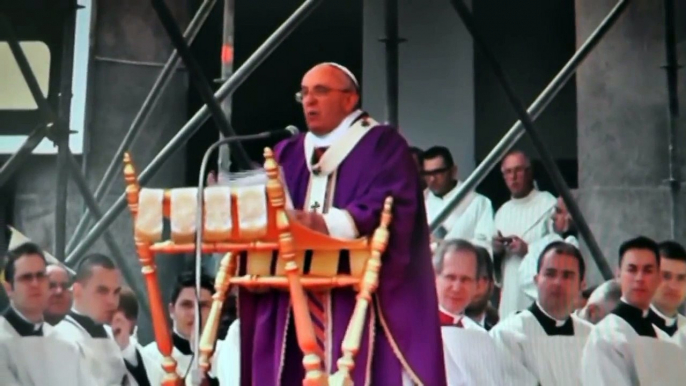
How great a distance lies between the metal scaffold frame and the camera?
5602 mm

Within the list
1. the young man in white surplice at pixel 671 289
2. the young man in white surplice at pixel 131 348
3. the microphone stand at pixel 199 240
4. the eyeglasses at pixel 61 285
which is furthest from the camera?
the young man in white surplice at pixel 671 289

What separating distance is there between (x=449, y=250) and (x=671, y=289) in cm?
130

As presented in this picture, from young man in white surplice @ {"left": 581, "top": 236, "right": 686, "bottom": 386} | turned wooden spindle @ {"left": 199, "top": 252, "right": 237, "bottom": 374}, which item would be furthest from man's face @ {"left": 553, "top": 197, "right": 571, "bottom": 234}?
turned wooden spindle @ {"left": 199, "top": 252, "right": 237, "bottom": 374}

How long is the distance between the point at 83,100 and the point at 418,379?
8.41 feet

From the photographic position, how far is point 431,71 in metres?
6.82

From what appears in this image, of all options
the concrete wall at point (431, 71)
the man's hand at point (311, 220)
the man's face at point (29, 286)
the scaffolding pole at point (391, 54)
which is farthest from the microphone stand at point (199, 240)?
the concrete wall at point (431, 71)

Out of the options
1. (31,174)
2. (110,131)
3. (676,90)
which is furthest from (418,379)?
(676,90)

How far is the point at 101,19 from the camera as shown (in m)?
6.43

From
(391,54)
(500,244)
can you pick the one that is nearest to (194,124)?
(391,54)

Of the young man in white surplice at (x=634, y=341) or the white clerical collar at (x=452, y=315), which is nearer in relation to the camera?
the white clerical collar at (x=452, y=315)

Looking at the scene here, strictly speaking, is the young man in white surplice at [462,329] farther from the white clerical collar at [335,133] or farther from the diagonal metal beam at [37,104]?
the diagonal metal beam at [37,104]

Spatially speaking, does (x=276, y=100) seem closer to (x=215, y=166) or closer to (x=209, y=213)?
(x=215, y=166)

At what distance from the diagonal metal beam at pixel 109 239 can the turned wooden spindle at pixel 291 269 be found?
2089mm

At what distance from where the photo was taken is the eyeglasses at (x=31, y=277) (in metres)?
5.10
